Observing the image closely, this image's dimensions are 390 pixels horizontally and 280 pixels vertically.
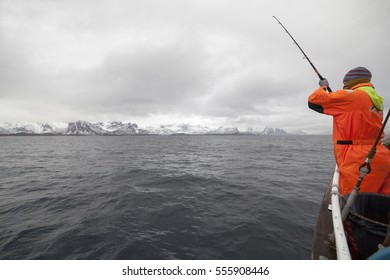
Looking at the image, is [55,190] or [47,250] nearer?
[47,250]

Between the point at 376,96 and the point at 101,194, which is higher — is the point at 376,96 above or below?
above

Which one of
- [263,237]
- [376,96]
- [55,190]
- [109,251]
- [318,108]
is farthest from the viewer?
[55,190]

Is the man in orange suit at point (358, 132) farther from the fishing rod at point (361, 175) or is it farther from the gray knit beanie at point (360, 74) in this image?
the fishing rod at point (361, 175)

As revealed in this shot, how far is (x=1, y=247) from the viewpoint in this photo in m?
5.64

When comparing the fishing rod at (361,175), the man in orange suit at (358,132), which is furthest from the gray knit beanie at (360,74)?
the fishing rod at (361,175)

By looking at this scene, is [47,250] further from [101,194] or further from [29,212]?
[101,194]

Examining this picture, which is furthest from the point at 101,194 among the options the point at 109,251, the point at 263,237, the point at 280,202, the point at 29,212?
the point at 280,202

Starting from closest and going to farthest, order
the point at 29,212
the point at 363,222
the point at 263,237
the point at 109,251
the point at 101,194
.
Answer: the point at 363,222, the point at 109,251, the point at 263,237, the point at 29,212, the point at 101,194

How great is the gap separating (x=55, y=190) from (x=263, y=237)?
39.6 ft

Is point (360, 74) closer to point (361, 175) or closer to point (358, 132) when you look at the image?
point (358, 132)

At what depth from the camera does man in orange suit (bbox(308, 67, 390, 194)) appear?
11.0 ft

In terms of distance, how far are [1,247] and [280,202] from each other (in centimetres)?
1040
